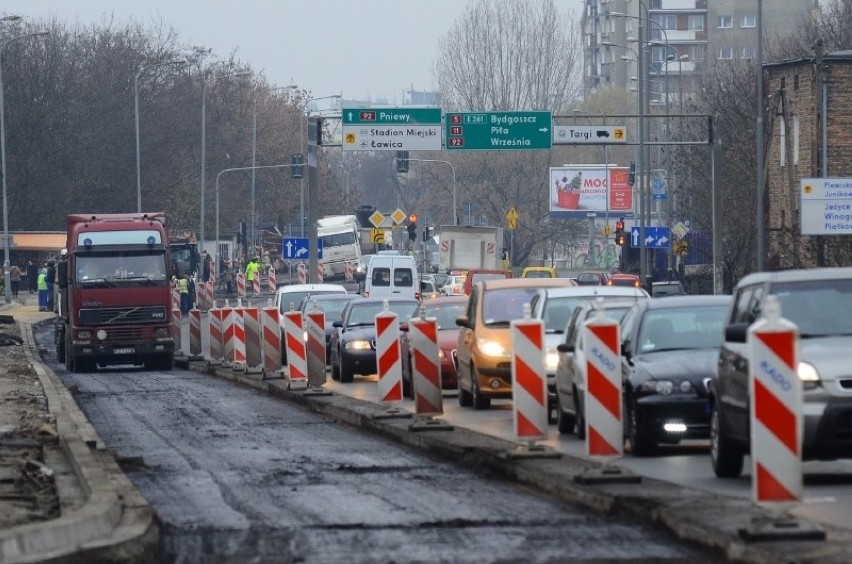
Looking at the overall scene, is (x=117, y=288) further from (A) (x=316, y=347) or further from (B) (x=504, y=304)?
(B) (x=504, y=304)

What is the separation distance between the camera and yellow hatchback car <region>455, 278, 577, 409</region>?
21.4m

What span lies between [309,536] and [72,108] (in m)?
73.5

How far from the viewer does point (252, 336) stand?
3194 centimetres

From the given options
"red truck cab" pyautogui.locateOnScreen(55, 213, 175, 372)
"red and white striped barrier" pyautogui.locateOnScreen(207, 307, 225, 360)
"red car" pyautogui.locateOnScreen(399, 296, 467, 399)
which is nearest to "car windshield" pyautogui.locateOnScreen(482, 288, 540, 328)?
"red car" pyautogui.locateOnScreen(399, 296, 467, 399)

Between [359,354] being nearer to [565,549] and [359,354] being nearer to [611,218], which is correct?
[565,549]

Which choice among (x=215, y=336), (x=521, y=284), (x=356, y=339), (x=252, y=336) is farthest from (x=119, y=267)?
(x=521, y=284)

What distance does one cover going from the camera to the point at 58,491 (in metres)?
12.0

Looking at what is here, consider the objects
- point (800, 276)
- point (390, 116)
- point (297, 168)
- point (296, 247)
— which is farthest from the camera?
point (297, 168)

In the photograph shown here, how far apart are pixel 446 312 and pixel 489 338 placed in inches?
209

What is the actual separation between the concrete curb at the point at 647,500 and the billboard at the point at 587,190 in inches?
3591

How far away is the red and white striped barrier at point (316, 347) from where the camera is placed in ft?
81.3

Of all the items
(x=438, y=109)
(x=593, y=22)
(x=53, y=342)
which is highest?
(x=593, y=22)

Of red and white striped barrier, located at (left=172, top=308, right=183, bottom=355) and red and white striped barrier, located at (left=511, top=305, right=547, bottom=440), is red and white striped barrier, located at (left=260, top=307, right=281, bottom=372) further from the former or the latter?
red and white striped barrier, located at (left=511, top=305, right=547, bottom=440)

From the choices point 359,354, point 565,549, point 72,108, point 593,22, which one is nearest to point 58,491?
point 565,549
